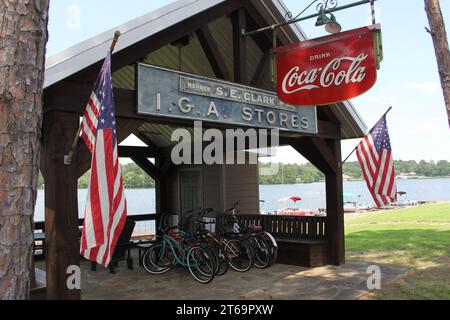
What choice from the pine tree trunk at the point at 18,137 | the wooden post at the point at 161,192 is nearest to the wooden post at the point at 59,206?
the pine tree trunk at the point at 18,137

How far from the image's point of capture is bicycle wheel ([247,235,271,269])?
26.6 ft

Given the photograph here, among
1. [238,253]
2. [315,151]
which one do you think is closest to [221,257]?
[238,253]

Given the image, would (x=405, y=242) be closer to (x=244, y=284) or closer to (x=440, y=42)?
(x=244, y=284)

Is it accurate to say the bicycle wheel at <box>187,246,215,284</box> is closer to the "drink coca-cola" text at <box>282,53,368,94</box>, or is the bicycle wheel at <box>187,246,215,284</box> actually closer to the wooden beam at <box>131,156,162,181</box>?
the "drink coca-cola" text at <box>282,53,368,94</box>

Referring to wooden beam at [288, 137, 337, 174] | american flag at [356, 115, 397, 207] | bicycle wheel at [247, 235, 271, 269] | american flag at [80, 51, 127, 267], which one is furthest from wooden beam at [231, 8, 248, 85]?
american flag at [80, 51, 127, 267]

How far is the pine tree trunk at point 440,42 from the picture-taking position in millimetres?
5648

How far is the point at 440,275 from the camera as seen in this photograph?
24.2 ft

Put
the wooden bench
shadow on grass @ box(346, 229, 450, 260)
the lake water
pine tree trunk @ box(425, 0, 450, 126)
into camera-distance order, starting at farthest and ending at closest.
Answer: the lake water
shadow on grass @ box(346, 229, 450, 260)
the wooden bench
pine tree trunk @ box(425, 0, 450, 126)

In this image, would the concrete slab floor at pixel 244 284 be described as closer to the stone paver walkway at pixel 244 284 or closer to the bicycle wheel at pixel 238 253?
the stone paver walkway at pixel 244 284

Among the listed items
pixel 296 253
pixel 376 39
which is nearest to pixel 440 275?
pixel 296 253

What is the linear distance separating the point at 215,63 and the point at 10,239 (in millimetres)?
4776

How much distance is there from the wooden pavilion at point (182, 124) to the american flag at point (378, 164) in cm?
89

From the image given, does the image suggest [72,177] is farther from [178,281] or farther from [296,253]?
[296,253]

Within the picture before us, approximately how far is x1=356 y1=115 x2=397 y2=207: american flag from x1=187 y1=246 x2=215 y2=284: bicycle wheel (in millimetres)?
3076
